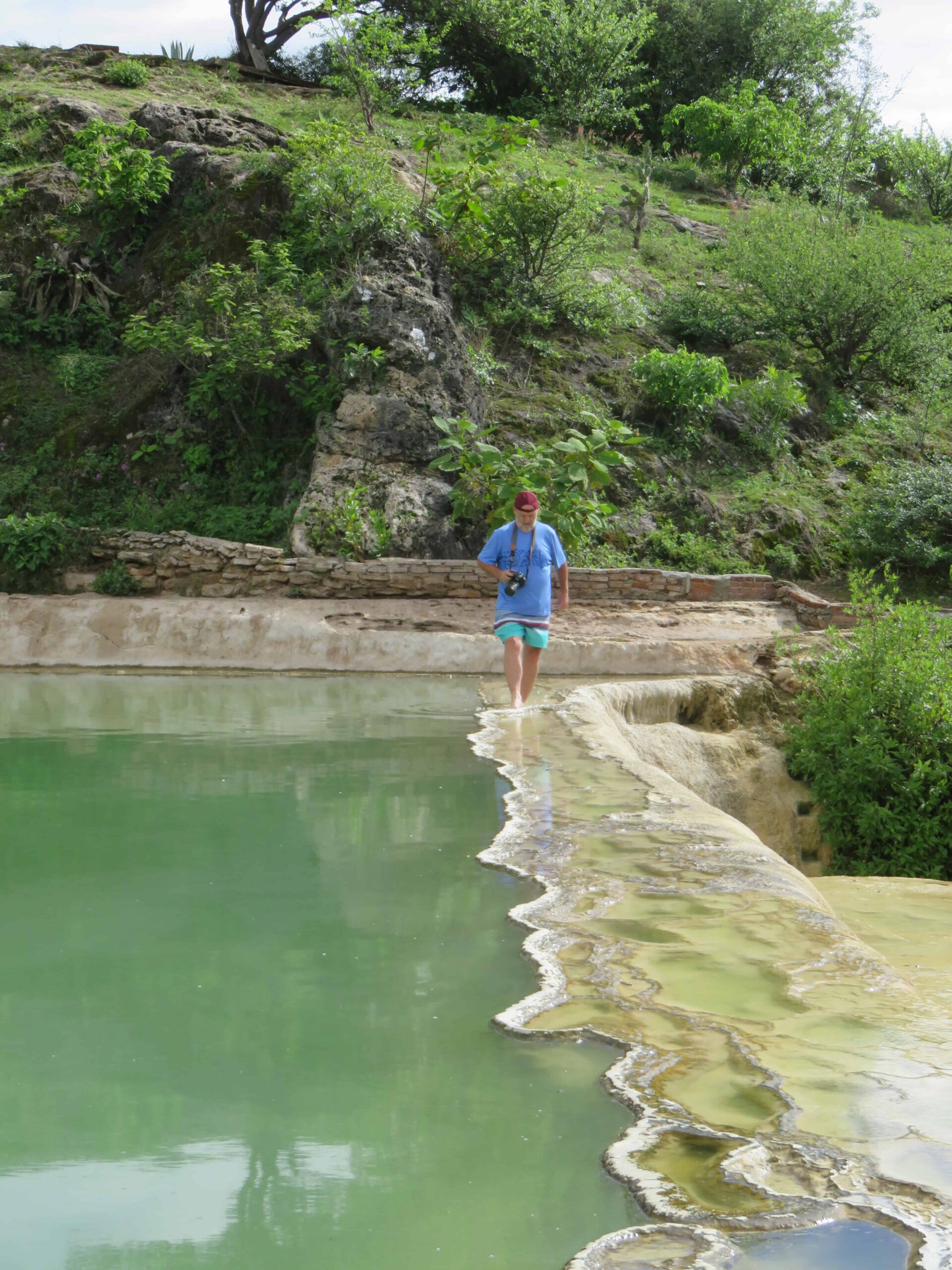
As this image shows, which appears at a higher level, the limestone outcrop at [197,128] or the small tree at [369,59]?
the small tree at [369,59]

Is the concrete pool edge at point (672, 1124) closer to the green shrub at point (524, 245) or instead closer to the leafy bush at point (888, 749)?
the leafy bush at point (888, 749)

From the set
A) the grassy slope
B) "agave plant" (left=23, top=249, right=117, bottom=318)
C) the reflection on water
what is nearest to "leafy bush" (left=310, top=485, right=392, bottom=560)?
the grassy slope

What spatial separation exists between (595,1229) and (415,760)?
424 centimetres

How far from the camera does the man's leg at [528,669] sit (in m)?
7.70

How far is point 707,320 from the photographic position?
18328 mm

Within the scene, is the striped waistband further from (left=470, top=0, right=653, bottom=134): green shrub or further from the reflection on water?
(left=470, top=0, right=653, bottom=134): green shrub

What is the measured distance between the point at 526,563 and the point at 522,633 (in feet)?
1.55

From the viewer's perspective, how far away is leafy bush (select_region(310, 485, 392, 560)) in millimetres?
12039

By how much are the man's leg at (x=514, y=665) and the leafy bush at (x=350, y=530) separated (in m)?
4.71

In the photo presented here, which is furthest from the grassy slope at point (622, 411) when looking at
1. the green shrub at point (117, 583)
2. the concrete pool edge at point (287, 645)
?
the concrete pool edge at point (287, 645)

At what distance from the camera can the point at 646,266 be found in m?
20.5

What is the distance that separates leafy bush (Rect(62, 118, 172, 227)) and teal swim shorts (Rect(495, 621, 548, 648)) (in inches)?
451

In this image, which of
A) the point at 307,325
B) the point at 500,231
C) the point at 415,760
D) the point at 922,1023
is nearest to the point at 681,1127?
the point at 922,1023

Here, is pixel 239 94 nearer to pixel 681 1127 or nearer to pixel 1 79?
pixel 1 79
